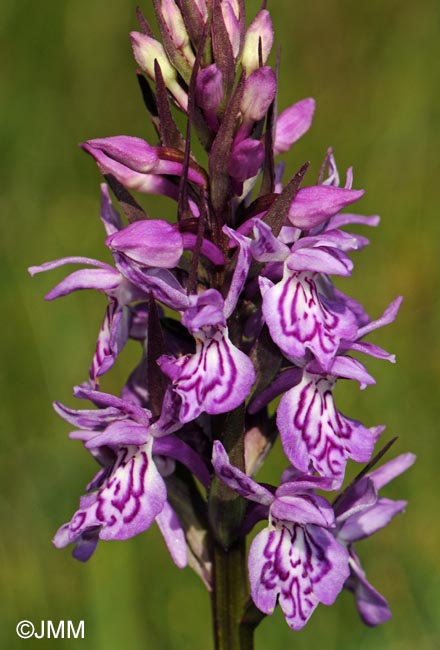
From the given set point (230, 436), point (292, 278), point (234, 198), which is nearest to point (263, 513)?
point (230, 436)

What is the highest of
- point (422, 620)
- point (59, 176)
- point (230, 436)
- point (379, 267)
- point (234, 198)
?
point (234, 198)

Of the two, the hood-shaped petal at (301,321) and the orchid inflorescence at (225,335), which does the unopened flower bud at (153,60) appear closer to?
the orchid inflorescence at (225,335)

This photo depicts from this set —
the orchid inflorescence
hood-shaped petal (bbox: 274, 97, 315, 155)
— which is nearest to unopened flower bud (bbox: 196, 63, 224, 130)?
the orchid inflorescence

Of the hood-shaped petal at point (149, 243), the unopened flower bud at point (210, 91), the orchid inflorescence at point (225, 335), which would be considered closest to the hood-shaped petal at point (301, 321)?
the orchid inflorescence at point (225, 335)

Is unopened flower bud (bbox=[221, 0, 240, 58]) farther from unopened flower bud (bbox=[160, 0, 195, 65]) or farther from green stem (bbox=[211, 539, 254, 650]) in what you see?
green stem (bbox=[211, 539, 254, 650])

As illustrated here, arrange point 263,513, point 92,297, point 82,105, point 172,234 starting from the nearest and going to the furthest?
1. point 172,234
2. point 263,513
3. point 92,297
4. point 82,105

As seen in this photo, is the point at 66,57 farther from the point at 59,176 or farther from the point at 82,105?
the point at 59,176
